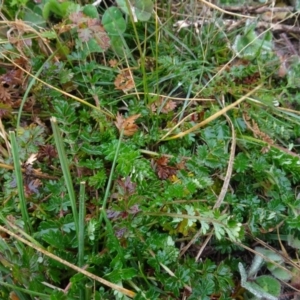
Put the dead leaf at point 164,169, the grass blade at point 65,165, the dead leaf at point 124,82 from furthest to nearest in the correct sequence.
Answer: the dead leaf at point 124,82
the dead leaf at point 164,169
the grass blade at point 65,165

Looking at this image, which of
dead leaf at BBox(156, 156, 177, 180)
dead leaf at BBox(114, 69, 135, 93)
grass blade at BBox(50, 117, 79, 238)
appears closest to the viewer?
grass blade at BBox(50, 117, 79, 238)

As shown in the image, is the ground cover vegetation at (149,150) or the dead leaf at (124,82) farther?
the dead leaf at (124,82)

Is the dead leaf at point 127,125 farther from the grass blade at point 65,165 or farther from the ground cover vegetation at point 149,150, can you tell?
the grass blade at point 65,165

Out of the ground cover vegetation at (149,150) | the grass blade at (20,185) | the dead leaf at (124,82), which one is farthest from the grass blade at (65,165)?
the dead leaf at (124,82)

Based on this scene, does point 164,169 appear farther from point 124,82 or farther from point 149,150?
point 124,82

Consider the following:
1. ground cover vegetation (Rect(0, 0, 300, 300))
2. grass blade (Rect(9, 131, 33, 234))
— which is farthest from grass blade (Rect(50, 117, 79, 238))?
grass blade (Rect(9, 131, 33, 234))

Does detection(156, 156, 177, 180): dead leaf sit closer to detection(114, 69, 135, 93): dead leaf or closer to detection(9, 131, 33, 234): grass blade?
detection(114, 69, 135, 93): dead leaf

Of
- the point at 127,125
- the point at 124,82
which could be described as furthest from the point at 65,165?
the point at 124,82

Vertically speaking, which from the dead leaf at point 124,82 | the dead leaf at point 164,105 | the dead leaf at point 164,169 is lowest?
the dead leaf at point 164,169

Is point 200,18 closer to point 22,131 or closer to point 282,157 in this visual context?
point 282,157

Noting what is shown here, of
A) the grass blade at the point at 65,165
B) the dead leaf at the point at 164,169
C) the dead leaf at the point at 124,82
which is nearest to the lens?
the grass blade at the point at 65,165
